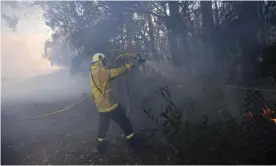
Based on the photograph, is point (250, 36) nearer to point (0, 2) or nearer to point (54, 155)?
point (54, 155)

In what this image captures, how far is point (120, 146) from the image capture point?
5.86 metres

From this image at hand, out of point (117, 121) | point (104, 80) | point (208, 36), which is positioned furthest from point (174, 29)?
point (117, 121)

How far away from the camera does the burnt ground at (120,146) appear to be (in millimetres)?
4922

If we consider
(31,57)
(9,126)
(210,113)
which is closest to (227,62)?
(210,113)

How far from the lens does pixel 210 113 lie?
650 cm

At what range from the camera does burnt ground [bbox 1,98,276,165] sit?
16.1ft

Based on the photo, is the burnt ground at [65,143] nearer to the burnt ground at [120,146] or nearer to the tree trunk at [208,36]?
the burnt ground at [120,146]

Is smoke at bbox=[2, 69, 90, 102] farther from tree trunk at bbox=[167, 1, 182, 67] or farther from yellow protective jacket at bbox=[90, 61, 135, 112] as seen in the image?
yellow protective jacket at bbox=[90, 61, 135, 112]

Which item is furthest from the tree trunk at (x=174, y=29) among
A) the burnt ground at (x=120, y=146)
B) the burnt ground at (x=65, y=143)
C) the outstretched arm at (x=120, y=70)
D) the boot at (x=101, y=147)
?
the boot at (x=101, y=147)

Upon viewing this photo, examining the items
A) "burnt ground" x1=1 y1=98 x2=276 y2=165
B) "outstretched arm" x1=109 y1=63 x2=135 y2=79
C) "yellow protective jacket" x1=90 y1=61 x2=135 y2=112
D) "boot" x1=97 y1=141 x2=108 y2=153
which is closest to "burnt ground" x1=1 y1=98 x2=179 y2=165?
"burnt ground" x1=1 y1=98 x2=276 y2=165

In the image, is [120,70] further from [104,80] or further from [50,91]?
[50,91]

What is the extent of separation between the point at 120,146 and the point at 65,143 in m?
1.31

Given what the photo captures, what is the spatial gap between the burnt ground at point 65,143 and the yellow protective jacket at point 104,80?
2.99ft

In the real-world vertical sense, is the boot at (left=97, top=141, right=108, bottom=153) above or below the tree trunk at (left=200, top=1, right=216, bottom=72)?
below
